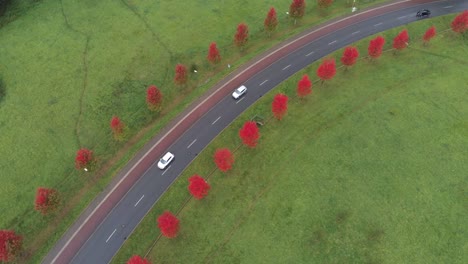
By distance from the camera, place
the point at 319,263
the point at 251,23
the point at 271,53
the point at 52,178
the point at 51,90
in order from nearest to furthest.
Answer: the point at 319,263 < the point at 52,178 < the point at 51,90 < the point at 271,53 < the point at 251,23

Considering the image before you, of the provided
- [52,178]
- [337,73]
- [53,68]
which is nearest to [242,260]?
[52,178]

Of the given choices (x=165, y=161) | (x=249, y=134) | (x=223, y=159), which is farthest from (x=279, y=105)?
(x=165, y=161)

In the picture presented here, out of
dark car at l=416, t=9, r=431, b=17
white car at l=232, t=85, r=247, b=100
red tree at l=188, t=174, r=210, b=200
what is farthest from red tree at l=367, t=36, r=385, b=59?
red tree at l=188, t=174, r=210, b=200

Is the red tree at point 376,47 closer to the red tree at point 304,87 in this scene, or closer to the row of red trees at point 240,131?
the row of red trees at point 240,131

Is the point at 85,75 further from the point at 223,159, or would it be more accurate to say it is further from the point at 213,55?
the point at 223,159

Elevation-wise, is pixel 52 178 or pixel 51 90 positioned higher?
pixel 51 90

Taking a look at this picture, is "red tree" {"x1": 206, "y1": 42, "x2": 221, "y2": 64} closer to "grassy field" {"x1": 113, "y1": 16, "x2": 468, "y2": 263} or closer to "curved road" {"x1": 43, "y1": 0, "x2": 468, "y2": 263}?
"curved road" {"x1": 43, "y1": 0, "x2": 468, "y2": 263}

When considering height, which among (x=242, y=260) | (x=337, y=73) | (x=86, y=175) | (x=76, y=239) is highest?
(x=86, y=175)

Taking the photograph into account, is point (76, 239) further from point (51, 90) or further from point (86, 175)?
point (51, 90)
